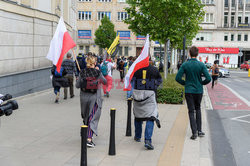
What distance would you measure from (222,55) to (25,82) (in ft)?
180

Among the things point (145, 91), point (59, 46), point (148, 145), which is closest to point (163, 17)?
point (59, 46)

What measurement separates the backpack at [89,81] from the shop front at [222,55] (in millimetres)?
58588

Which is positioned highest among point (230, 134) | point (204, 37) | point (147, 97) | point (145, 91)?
point (204, 37)

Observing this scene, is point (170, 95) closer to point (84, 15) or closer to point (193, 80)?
point (193, 80)

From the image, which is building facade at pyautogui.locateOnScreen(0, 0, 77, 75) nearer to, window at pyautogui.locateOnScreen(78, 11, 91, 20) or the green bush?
the green bush

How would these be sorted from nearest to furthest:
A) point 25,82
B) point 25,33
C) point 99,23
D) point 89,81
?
point 89,81 < point 25,82 < point 25,33 < point 99,23

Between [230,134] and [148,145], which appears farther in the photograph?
[230,134]

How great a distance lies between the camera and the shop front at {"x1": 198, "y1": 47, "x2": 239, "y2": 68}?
63125 millimetres

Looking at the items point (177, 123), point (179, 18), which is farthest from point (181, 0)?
point (177, 123)

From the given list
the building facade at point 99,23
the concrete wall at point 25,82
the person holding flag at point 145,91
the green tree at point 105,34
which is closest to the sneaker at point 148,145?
the person holding flag at point 145,91

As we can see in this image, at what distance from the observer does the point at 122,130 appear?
7977mm

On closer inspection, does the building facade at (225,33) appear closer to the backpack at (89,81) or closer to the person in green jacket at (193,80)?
the person in green jacket at (193,80)

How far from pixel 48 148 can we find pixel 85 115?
0.94 m

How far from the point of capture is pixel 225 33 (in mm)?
64312
